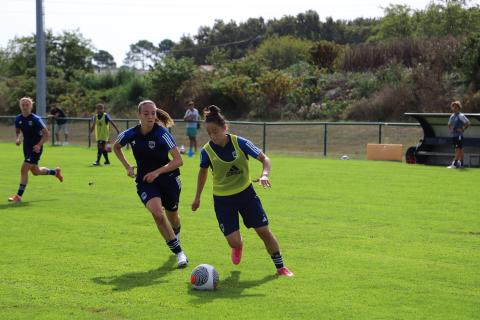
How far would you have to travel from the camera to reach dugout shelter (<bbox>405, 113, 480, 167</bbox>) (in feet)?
79.4

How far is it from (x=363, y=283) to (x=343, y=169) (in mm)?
15410

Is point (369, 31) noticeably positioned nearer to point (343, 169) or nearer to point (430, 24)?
point (430, 24)

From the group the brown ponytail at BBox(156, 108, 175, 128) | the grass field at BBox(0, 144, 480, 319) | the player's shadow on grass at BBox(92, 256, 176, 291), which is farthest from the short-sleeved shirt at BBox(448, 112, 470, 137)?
the player's shadow on grass at BBox(92, 256, 176, 291)

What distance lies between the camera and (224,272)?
8469 mm

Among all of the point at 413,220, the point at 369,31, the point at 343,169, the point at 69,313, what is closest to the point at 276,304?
the point at 69,313

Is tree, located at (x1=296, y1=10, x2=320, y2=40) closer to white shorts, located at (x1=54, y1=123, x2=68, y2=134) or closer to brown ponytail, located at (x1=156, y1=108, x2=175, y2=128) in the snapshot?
white shorts, located at (x1=54, y1=123, x2=68, y2=134)

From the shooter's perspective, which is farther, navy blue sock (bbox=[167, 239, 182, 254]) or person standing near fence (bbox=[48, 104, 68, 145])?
person standing near fence (bbox=[48, 104, 68, 145])

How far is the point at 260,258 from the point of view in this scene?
9.25m

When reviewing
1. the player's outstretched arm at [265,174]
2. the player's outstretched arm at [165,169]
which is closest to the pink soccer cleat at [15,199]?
the player's outstretched arm at [165,169]

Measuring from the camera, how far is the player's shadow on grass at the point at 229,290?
7.35 metres

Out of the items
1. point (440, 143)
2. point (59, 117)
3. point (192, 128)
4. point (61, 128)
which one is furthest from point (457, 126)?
point (61, 128)

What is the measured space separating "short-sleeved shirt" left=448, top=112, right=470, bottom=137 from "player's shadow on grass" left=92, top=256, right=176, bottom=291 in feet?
53.0

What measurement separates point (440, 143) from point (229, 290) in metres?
18.6

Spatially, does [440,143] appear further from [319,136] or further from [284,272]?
[284,272]
